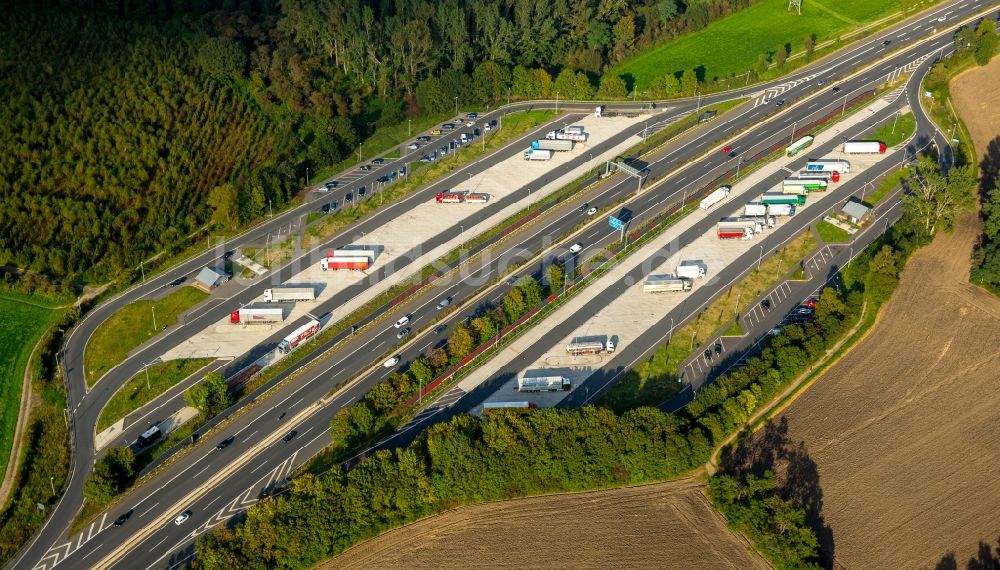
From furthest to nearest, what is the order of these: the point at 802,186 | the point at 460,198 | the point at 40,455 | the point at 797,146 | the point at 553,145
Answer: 1. the point at 553,145
2. the point at 797,146
3. the point at 460,198
4. the point at 802,186
5. the point at 40,455

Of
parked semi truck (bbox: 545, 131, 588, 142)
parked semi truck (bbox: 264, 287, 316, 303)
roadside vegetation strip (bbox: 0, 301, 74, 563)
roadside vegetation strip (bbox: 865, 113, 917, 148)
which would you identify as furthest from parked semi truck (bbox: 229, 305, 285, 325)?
roadside vegetation strip (bbox: 865, 113, 917, 148)

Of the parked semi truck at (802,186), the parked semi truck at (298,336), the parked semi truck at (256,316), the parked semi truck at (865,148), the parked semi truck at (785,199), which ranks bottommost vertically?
the parked semi truck at (298,336)

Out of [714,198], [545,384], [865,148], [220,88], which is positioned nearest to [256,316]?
[545,384]

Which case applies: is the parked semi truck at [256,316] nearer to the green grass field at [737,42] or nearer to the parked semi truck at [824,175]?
the parked semi truck at [824,175]

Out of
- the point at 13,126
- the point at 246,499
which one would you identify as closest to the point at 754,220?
the point at 246,499

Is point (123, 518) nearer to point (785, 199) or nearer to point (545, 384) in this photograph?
point (545, 384)

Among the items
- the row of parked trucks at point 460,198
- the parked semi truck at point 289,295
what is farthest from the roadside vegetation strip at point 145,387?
the row of parked trucks at point 460,198
